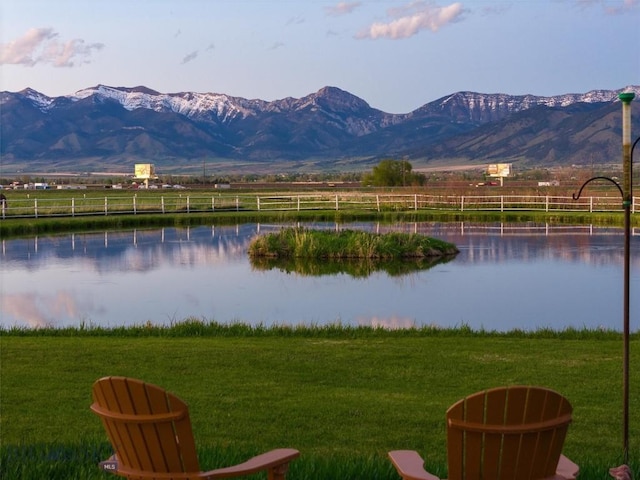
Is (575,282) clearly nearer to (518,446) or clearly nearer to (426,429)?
(426,429)

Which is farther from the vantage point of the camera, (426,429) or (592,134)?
(592,134)

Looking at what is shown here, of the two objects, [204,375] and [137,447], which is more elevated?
[137,447]

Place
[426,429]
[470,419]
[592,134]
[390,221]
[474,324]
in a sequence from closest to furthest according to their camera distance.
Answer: [470,419], [426,429], [474,324], [390,221], [592,134]

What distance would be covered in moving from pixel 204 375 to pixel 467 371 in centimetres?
242

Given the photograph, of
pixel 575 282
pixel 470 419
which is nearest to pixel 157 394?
pixel 470 419

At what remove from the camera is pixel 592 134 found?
17650 cm

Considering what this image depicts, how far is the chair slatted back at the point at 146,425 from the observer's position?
3.91 metres

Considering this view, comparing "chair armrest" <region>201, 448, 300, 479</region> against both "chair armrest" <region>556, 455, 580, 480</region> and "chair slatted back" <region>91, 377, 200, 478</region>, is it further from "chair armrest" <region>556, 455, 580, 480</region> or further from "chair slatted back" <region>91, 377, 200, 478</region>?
"chair armrest" <region>556, 455, 580, 480</region>

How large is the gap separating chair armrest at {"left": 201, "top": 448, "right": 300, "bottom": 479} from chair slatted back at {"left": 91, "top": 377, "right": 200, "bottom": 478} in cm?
10

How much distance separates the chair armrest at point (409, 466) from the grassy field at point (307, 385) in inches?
42.1

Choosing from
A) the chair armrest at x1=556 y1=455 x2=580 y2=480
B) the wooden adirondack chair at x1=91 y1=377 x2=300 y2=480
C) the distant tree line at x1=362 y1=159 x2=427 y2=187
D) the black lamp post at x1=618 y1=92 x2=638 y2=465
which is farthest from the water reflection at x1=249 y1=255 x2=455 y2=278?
the distant tree line at x1=362 y1=159 x2=427 y2=187

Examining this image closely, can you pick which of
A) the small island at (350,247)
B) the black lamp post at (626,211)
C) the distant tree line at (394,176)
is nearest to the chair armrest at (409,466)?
the black lamp post at (626,211)

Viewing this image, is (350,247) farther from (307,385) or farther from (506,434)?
(506,434)

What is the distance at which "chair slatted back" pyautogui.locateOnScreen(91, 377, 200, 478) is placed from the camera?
391 centimetres
